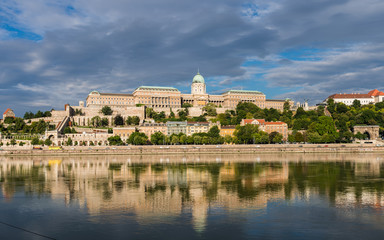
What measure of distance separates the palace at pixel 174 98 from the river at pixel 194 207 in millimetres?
58795

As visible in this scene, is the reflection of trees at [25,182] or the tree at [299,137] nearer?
the reflection of trees at [25,182]

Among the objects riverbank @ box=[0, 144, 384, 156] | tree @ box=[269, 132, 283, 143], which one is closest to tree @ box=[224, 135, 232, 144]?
riverbank @ box=[0, 144, 384, 156]

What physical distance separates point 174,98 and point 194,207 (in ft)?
242

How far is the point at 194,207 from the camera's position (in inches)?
625

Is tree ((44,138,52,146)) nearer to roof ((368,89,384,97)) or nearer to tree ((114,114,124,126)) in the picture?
tree ((114,114,124,126))

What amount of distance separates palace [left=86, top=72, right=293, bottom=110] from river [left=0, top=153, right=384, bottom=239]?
5879 centimetres

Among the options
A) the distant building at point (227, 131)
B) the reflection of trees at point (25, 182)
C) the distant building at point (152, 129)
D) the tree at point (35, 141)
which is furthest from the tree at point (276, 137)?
the reflection of trees at point (25, 182)

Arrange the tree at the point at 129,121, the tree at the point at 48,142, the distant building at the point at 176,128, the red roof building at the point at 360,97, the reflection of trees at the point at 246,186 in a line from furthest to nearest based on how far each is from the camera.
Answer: the red roof building at the point at 360,97
the tree at the point at 129,121
the distant building at the point at 176,128
the tree at the point at 48,142
the reflection of trees at the point at 246,186

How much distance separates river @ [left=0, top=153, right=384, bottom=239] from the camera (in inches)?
491

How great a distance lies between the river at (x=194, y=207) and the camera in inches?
491

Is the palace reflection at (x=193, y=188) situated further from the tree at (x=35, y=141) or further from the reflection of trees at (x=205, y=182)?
the tree at (x=35, y=141)

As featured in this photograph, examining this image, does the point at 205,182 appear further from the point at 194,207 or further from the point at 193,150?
the point at 193,150

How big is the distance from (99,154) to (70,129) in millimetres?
16023

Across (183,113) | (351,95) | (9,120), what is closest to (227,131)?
(183,113)
